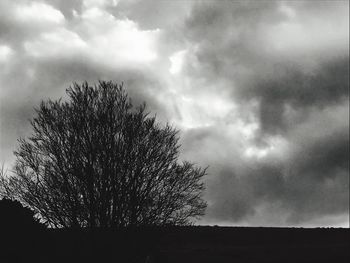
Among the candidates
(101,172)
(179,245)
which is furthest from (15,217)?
(179,245)

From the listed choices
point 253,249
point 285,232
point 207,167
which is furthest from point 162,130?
point 285,232

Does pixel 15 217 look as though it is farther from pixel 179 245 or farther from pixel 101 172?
pixel 179 245

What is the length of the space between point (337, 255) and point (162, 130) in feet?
64.4

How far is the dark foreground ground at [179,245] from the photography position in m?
17.4

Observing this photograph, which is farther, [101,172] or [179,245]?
[179,245]

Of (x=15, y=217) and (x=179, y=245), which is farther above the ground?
(x=179, y=245)

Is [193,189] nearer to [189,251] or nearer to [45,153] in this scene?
[45,153]

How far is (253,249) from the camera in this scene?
37594 millimetres

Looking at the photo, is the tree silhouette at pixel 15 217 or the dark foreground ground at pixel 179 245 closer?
the tree silhouette at pixel 15 217

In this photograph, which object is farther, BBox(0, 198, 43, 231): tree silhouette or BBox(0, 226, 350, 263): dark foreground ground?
BBox(0, 226, 350, 263): dark foreground ground

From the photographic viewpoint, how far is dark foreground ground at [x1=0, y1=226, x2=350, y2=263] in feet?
57.2

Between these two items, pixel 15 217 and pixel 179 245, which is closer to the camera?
pixel 15 217

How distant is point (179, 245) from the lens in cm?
4038

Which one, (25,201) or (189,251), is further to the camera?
(189,251)
